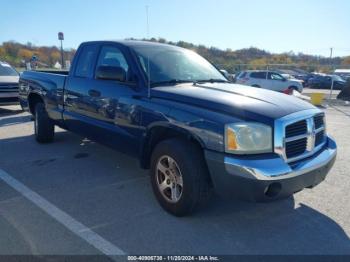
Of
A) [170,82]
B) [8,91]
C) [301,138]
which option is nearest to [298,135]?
[301,138]

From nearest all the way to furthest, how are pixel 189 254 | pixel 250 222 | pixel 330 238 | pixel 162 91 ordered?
pixel 189 254 → pixel 330 238 → pixel 250 222 → pixel 162 91

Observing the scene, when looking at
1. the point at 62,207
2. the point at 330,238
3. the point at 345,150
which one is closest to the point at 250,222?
the point at 330,238

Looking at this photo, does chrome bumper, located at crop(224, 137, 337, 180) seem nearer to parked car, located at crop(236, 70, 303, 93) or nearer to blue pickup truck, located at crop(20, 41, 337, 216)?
blue pickup truck, located at crop(20, 41, 337, 216)

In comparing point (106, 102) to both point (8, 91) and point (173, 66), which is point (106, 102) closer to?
point (173, 66)

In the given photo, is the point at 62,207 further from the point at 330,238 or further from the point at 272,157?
the point at 330,238

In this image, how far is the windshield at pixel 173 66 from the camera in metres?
4.29

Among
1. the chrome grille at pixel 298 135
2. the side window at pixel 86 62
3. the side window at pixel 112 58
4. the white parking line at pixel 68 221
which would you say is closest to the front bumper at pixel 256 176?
the chrome grille at pixel 298 135

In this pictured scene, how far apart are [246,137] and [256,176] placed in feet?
1.19

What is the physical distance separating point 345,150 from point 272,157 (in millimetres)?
4170

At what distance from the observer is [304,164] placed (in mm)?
3342

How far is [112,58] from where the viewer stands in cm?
474

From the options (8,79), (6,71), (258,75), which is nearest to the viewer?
(8,79)

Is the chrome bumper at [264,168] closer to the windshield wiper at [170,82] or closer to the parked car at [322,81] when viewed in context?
the windshield wiper at [170,82]

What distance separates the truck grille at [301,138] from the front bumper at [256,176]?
0.37ft
